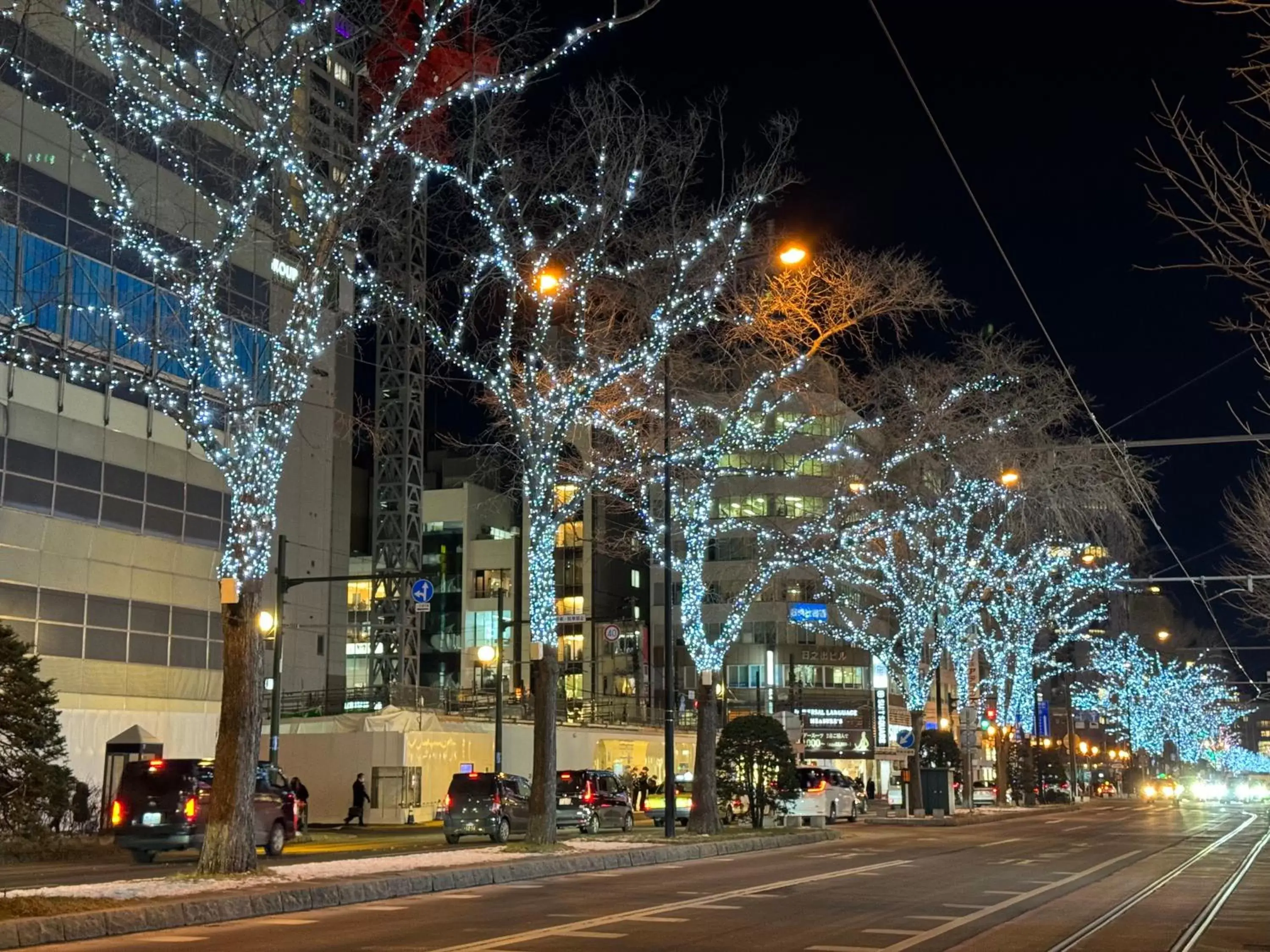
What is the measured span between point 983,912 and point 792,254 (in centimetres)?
1244

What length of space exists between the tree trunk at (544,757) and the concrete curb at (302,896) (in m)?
1.32

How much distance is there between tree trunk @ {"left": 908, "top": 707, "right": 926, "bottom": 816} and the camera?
47.9 metres

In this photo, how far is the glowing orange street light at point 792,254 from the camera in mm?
24312

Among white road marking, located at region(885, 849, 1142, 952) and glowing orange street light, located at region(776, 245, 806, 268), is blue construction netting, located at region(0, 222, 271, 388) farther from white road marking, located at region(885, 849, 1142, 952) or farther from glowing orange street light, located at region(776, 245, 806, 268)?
white road marking, located at region(885, 849, 1142, 952)

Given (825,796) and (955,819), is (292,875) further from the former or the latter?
(955,819)

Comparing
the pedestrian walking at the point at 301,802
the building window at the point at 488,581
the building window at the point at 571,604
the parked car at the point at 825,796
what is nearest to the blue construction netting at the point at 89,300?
the pedestrian walking at the point at 301,802

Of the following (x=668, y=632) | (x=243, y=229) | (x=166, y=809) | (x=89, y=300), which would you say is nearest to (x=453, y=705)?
(x=89, y=300)

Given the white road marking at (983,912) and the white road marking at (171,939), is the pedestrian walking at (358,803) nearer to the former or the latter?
the white road marking at (983,912)

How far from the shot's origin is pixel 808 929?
548 inches

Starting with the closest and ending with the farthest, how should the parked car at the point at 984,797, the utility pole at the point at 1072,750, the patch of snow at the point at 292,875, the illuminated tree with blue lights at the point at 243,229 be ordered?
the patch of snow at the point at 292,875
the illuminated tree with blue lights at the point at 243,229
the parked car at the point at 984,797
the utility pole at the point at 1072,750

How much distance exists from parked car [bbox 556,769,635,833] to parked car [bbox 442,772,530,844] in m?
3.98

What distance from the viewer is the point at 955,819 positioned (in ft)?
151

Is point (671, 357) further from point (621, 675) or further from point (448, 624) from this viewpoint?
point (448, 624)

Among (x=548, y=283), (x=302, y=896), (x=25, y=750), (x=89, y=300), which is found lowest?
(x=302, y=896)
